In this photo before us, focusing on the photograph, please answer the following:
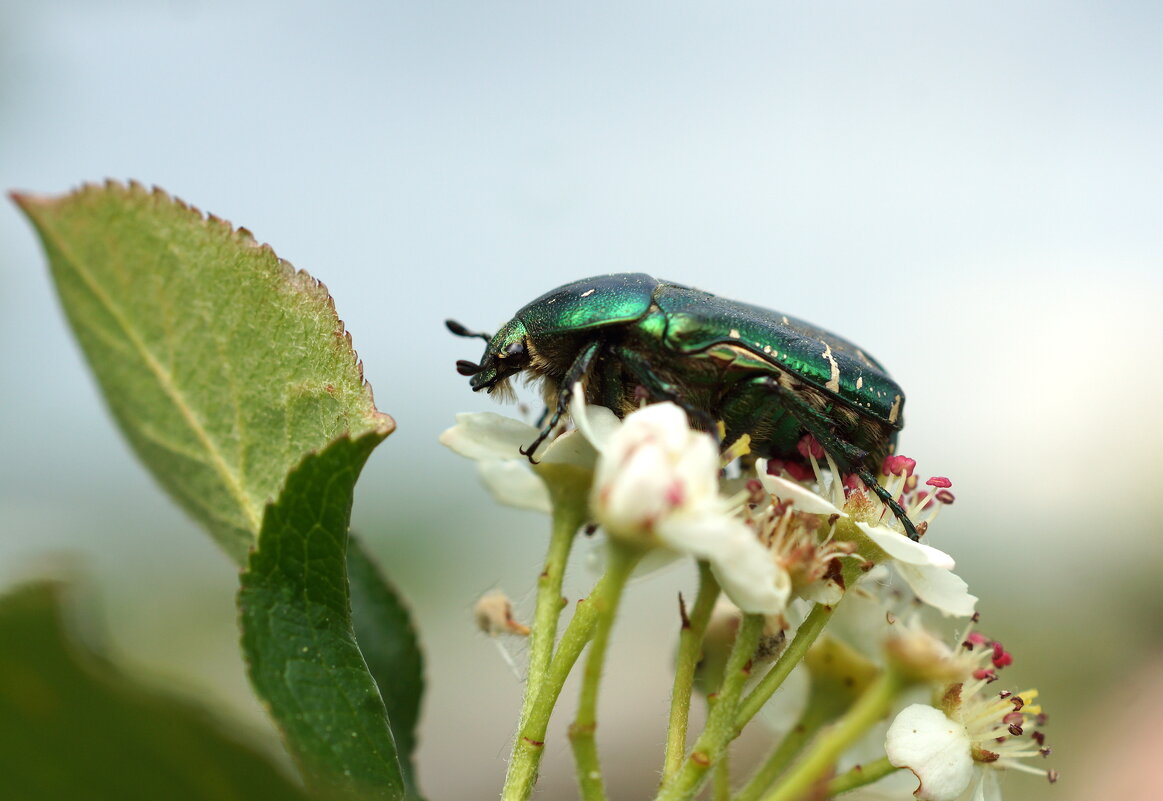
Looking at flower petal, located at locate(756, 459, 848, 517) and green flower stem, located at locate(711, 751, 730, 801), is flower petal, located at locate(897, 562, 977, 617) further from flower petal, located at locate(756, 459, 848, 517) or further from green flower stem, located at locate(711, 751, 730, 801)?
green flower stem, located at locate(711, 751, 730, 801)

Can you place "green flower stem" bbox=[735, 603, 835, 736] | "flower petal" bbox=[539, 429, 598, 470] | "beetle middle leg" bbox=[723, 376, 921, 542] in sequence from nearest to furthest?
1. "green flower stem" bbox=[735, 603, 835, 736]
2. "flower petal" bbox=[539, 429, 598, 470]
3. "beetle middle leg" bbox=[723, 376, 921, 542]

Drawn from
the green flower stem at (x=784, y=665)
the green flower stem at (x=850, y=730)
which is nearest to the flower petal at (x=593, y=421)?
the green flower stem at (x=784, y=665)

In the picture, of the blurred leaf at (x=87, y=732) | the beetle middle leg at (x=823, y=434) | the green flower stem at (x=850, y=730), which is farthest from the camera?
the beetle middle leg at (x=823, y=434)

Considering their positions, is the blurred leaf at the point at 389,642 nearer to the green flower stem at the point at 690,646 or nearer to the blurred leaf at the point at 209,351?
the blurred leaf at the point at 209,351

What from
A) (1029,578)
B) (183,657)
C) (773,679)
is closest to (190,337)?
(773,679)

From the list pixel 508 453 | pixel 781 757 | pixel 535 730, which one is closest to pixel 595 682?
pixel 535 730

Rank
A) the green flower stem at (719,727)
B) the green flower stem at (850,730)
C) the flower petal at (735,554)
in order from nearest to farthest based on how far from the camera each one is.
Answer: the green flower stem at (850,730)
the flower petal at (735,554)
the green flower stem at (719,727)

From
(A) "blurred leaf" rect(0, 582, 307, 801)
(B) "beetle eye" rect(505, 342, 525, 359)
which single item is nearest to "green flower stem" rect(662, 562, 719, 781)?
(B) "beetle eye" rect(505, 342, 525, 359)
